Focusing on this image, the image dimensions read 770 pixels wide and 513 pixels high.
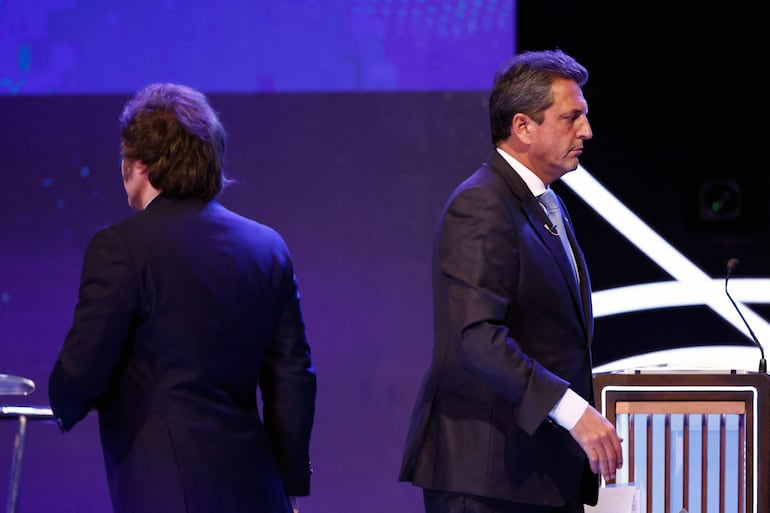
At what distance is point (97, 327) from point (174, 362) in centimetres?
15

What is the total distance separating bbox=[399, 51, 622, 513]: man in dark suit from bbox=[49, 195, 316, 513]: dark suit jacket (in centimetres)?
35

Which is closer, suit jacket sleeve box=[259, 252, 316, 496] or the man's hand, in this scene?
the man's hand

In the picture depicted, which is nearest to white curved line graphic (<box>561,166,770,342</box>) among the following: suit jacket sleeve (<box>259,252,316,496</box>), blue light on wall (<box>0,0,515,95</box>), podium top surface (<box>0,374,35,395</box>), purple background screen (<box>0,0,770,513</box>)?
purple background screen (<box>0,0,770,513</box>)

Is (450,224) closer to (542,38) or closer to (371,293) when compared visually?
(371,293)

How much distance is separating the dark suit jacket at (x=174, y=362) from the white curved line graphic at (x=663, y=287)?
2.56m

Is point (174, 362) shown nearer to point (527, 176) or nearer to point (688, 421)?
point (527, 176)

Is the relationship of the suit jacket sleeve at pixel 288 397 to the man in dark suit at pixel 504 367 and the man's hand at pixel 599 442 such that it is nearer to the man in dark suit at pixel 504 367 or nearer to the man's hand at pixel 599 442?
the man in dark suit at pixel 504 367

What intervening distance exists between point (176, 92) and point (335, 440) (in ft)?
7.66

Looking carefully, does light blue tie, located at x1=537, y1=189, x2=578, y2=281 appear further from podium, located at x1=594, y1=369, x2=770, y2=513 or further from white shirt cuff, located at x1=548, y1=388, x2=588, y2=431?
podium, located at x1=594, y1=369, x2=770, y2=513

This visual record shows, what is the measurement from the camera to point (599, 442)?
1.94 meters

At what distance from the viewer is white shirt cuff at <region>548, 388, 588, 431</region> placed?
6.47 ft

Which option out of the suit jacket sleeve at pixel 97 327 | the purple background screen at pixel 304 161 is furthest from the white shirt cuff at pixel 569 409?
the purple background screen at pixel 304 161

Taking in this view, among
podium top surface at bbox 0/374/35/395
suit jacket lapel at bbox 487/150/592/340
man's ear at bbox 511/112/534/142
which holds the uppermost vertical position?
man's ear at bbox 511/112/534/142

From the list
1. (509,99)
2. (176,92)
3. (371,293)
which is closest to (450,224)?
(509,99)
